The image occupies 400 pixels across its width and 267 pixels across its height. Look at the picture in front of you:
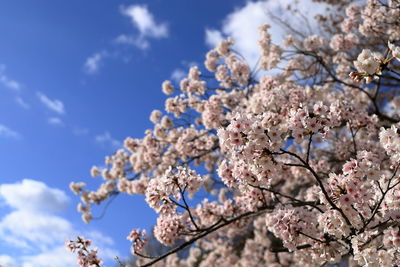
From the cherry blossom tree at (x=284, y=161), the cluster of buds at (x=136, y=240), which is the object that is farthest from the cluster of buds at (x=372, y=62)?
the cluster of buds at (x=136, y=240)

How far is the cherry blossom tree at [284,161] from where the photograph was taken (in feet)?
11.5

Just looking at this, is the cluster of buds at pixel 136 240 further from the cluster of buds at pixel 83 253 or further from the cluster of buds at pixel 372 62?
the cluster of buds at pixel 372 62

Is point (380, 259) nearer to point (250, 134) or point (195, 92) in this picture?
point (250, 134)

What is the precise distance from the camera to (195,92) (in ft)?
31.8

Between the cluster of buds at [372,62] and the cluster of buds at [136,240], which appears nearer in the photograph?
the cluster of buds at [372,62]

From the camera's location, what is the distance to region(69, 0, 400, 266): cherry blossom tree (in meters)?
3.51

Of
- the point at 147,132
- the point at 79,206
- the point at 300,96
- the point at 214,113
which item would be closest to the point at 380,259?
the point at 300,96

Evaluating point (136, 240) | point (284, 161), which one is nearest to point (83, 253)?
point (136, 240)

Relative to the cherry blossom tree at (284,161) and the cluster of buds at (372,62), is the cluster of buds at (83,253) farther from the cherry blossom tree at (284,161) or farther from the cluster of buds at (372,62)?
the cluster of buds at (372,62)

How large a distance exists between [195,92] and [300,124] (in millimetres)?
6382

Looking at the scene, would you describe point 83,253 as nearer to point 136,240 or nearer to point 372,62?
point 136,240

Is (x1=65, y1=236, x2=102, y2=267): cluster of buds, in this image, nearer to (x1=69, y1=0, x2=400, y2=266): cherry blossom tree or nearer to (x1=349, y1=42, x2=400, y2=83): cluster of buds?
(x1=69, y1=0, x2=400, y2=266): cherry blossom tree

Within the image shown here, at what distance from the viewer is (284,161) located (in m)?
6.56

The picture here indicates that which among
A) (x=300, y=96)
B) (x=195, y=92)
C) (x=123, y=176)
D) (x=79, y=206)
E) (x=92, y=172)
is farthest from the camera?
(x=92, y=172)
